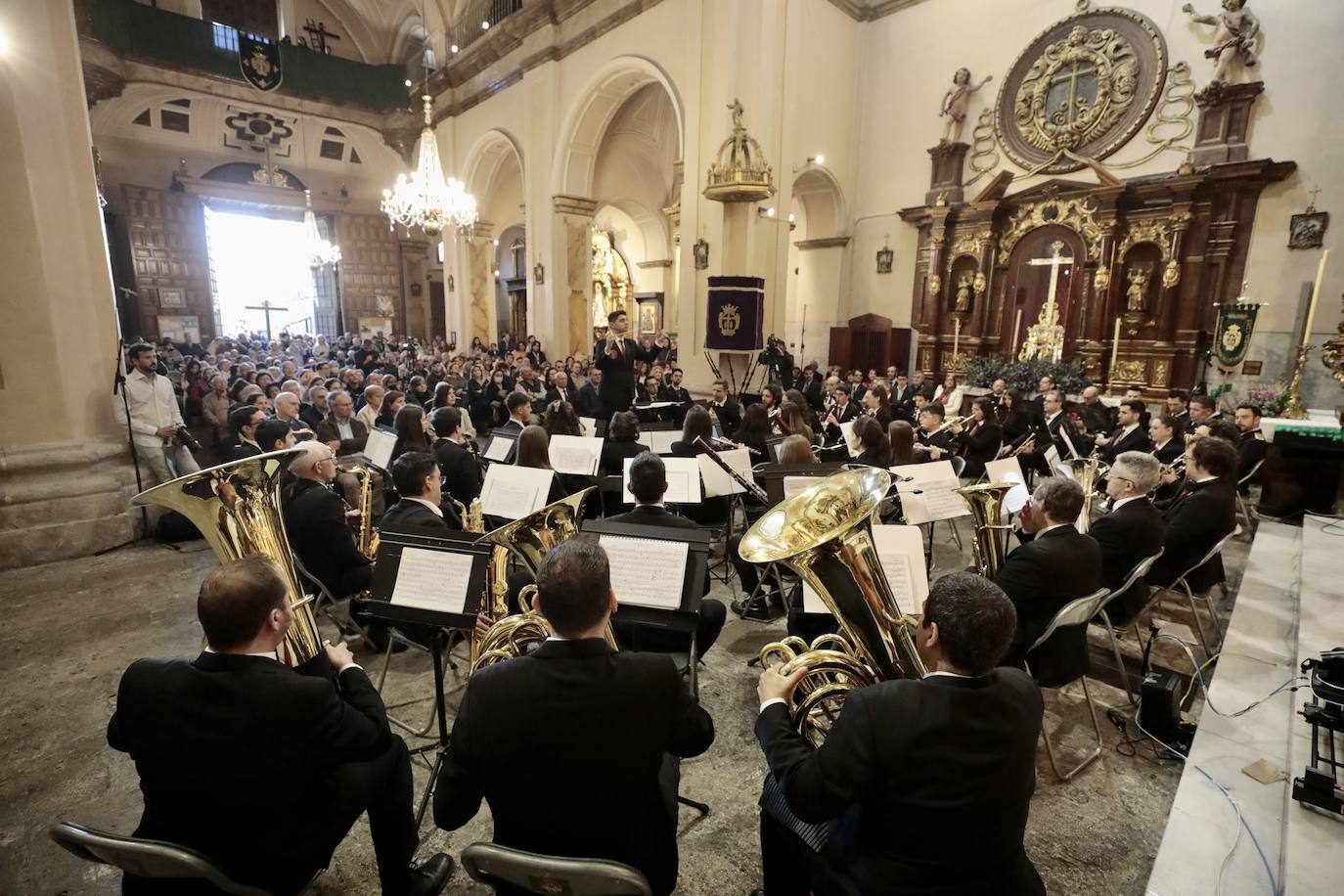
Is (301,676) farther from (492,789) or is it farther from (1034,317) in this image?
(1034,317)

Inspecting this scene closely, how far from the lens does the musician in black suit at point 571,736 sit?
158 centimetres

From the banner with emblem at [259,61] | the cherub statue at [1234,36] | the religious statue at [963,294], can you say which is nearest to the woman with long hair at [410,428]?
the religious statue at [963,294]

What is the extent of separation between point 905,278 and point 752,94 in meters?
5.09

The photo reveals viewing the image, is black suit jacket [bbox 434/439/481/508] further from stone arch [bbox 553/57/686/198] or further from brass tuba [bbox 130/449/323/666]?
stone arch [bbox 553/57/686/198]

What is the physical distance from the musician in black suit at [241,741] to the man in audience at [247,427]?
12.4ft

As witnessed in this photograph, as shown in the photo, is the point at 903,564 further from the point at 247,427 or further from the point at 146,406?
the point at 146,406

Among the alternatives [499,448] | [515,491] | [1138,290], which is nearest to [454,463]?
[499,448]

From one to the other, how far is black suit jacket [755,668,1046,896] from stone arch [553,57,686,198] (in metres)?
12.4

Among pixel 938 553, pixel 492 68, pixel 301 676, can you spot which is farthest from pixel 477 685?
pixel 492 68

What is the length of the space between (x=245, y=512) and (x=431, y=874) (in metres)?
1.51

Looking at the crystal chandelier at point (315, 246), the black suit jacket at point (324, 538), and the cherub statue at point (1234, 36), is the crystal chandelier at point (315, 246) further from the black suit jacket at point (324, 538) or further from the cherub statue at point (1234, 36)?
the cherub statue at point (1234, 36)

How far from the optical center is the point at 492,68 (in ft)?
51.7

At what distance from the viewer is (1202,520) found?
3.76m

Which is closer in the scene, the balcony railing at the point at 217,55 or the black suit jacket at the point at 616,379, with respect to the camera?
the black suit jacket at the point at 616,379
